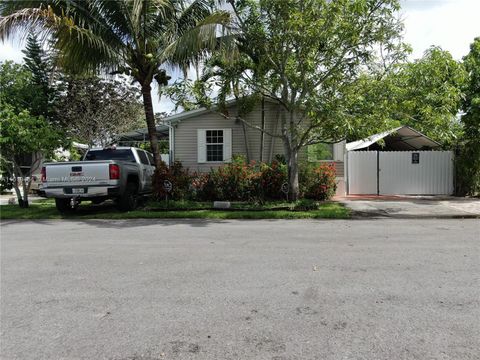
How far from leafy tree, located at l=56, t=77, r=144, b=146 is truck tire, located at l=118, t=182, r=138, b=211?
464 inches

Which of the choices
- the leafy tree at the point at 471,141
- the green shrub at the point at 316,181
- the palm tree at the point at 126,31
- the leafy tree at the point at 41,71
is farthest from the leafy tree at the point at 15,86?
the leafy tree at the point at 471,141

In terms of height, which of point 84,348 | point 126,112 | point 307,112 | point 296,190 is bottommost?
point 84,348

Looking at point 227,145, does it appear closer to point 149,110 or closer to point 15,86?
point 149,110

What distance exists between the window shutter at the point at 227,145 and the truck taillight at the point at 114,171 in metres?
6.15

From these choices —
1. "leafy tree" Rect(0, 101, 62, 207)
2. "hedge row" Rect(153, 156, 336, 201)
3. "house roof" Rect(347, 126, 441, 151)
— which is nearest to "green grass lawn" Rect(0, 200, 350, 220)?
"hedge row" Rect(153, 156, 336, 201)

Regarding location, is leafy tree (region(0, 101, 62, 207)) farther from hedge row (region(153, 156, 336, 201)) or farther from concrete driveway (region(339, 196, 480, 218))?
concrete driveway (region(339, 196, 480, 218))

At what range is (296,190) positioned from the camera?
44.5ft

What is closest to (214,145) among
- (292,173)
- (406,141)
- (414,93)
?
(292,173)

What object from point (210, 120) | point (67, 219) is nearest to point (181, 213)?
point (67, 219)

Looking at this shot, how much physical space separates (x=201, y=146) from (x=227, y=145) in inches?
43.1

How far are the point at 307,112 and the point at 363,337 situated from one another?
9167mm

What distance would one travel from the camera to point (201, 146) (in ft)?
56.8

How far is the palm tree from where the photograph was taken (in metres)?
11.9

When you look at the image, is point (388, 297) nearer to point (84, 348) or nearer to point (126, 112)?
point (84, 348)
